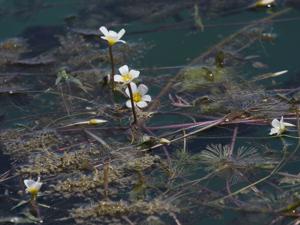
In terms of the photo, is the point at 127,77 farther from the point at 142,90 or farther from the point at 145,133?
the point at 145,133

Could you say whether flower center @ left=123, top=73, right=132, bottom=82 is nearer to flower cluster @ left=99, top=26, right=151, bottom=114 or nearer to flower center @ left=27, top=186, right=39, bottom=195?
flower cluster @ left=99, top=26, right=151, bottom=114

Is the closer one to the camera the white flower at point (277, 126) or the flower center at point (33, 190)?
the flower center at point (33, 190)

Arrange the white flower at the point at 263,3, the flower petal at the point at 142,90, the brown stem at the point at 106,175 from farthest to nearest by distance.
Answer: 1. the white flower at the point at 263,3
2. the flower petal at the point at 142,90
3. the brown stem at the point at 106,175

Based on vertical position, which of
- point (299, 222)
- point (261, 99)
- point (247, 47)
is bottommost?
point (299, 222)

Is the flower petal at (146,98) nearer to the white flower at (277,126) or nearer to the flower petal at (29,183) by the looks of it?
the white flower at (277,126)

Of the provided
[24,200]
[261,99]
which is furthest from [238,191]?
[24,200]

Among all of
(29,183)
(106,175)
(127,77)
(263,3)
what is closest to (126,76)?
(127,77)

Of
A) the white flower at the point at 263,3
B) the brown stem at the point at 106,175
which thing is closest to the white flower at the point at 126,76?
the brown stem at the point at 106,175

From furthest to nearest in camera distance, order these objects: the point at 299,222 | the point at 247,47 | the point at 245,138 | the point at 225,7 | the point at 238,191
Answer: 1. the point at 225,7
2. the point at 247,47
3. the point at 245,138
4. the point at 238,191
5. the point at 299,222

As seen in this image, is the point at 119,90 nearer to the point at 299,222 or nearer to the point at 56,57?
the point at 56,57
